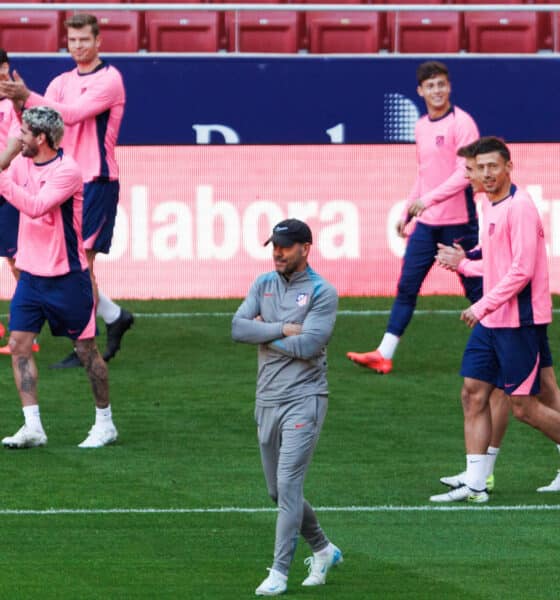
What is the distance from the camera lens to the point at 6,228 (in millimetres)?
13523

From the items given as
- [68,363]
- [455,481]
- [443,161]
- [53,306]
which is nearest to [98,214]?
[68,363]

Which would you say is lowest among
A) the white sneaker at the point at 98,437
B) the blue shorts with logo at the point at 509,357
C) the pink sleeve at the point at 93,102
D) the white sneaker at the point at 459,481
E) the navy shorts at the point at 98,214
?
the white sneaker at the point at 98,437

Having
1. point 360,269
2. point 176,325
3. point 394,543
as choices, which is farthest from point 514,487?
point 360,269

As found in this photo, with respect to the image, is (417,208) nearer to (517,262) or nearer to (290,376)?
(517,262)

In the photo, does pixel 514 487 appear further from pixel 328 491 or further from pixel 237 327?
pixel 237 327

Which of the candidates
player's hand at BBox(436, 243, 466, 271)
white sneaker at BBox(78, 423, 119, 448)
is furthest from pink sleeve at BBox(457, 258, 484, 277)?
white sneaker at BBox(78, 423, 119, 448)

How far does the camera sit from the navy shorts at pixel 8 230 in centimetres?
1350

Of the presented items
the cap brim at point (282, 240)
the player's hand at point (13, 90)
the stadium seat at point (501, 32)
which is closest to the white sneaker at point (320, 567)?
the cap brim at point (282, 240)

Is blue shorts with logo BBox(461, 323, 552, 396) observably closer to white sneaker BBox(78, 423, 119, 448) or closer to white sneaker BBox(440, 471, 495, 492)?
white sneaker BBox(440, 471, 495, 492)

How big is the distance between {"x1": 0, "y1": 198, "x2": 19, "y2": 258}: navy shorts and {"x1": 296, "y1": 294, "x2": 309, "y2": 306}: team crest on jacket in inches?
257

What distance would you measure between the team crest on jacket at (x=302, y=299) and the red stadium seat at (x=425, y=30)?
37.9ft

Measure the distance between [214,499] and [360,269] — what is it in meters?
7.89

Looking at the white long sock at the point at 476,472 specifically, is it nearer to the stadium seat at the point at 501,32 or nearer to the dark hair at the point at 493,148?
the dark hair at the point at 493,148

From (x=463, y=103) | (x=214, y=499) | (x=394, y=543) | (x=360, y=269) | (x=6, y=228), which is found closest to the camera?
(x=394, y=543)
